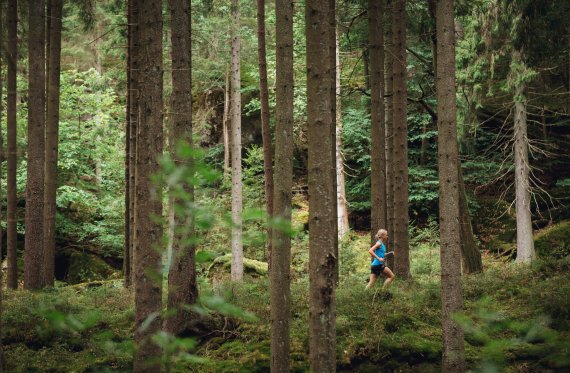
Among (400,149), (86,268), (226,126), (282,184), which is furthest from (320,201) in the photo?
(226,126)

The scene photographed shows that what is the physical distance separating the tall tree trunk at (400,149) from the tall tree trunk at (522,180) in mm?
7472

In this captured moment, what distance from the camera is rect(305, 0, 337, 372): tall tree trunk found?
6223mm

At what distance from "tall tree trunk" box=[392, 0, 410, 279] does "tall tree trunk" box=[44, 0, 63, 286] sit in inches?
354

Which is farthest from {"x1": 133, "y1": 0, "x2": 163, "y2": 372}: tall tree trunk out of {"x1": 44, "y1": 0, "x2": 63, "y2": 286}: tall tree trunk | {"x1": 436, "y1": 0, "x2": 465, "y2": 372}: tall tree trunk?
{"x1": 44, "y1": 0, "x2": 63, "y2": 286}: tall tree trunk

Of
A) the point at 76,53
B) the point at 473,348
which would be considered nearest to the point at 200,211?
the point at 473,348

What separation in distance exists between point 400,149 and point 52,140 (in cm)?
917

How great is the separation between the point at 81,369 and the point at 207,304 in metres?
7.00

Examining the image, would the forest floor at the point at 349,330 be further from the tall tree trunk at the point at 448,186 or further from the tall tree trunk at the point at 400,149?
the tall tree trunk at the point at 400,149

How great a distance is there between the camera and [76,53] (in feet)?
103

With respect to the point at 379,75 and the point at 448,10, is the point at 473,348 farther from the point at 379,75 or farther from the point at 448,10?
the point at 379,75

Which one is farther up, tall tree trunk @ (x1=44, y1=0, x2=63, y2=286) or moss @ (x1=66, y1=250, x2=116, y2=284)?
tall tree trunk @ (x1=44, y1=0, x2=63, y2=286)

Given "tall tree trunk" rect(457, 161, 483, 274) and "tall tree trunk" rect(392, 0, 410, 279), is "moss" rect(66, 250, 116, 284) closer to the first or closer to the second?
"tall tree trunk" rect(392, 0, 410, 279)

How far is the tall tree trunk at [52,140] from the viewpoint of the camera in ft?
45.3

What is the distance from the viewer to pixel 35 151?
42.9ft
